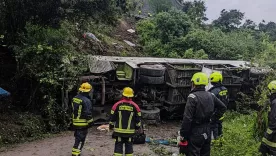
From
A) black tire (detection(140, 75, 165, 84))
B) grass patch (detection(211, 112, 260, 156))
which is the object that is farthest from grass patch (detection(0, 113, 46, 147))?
grass patch (detection(211, 112, 260, 156))

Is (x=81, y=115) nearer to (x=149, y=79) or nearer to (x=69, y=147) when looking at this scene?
(x=69, y=147)

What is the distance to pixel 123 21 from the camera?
23.0m

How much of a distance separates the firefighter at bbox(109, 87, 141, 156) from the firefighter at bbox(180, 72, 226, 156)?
115cm

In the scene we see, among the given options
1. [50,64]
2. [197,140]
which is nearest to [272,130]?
[197,140]

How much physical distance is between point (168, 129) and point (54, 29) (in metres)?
4.59

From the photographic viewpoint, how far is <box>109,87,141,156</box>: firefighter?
6.06 m

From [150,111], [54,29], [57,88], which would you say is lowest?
[150,111]

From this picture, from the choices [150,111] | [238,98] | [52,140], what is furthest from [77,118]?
[238,98]

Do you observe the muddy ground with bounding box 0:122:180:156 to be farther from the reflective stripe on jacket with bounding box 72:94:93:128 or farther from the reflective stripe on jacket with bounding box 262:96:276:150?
the reflective stripe on jacket with bounding box 262:96:276:150

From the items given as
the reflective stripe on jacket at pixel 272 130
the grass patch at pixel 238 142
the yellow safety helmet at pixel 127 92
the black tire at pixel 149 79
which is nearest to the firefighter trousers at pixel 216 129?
the grass patch at pixel 238 142

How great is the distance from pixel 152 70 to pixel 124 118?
138 inches

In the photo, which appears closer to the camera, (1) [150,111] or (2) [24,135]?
(2) [24,135]

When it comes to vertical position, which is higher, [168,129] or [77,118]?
[77,118]

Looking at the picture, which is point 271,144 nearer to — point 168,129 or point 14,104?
point 168,129
